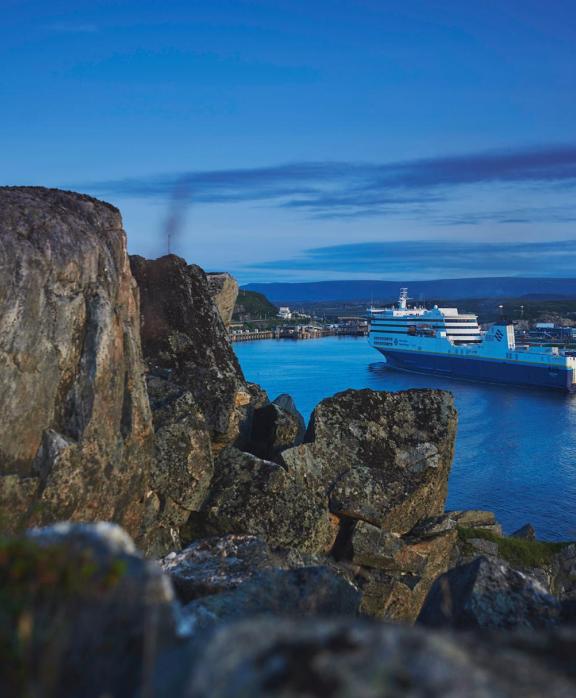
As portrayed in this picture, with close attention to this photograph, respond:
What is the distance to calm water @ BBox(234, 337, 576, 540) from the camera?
45.4 metres

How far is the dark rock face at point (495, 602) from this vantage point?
7.37m

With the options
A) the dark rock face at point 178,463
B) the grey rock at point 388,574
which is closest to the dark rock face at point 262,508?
the dark rock face at point 178,463

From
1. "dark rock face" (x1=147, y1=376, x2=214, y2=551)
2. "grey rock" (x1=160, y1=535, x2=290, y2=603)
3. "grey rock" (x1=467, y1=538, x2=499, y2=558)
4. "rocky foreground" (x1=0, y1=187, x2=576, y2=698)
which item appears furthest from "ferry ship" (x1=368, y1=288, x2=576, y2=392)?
"grey rock" (x1=160, y1=535, x2=290, y2=603)

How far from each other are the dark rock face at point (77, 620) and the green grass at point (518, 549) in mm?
20077

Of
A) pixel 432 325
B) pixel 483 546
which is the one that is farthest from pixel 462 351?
Result: pixel 483 546

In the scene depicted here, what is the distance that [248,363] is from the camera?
12462 centimetres

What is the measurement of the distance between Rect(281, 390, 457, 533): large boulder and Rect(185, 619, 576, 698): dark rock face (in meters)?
11.2

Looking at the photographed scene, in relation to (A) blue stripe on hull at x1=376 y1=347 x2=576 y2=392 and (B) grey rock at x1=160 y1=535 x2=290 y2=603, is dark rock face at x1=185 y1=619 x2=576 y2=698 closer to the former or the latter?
(B) grey rock at x1=160 y1=535 x2=290 y2=603

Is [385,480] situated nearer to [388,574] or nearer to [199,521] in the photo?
[388,574]

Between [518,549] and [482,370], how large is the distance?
90.1 metres

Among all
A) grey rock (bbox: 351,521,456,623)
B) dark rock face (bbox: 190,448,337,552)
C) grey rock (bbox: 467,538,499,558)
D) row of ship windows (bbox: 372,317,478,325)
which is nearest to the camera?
dark rock face (bbox: 190,448,337,552)

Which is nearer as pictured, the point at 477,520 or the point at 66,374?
the point at 66,374

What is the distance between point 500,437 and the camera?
215 ft

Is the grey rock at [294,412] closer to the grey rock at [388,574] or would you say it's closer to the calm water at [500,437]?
the grey rock at [388,574]
